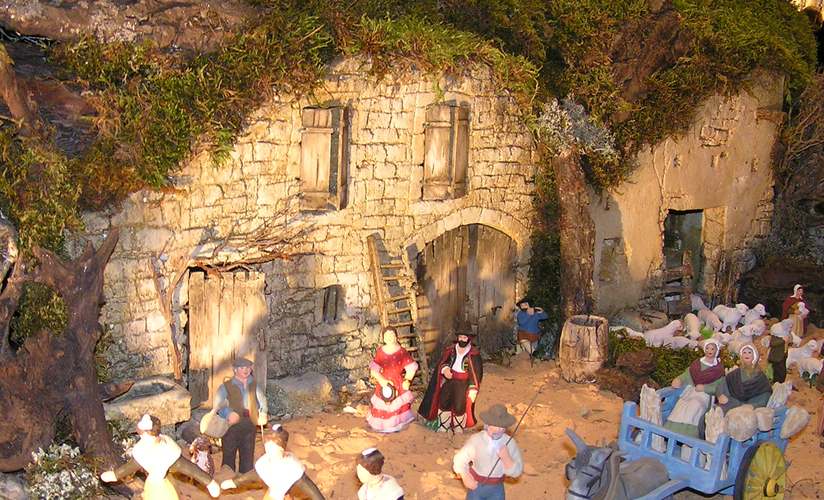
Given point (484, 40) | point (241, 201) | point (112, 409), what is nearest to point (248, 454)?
point (112, 409)

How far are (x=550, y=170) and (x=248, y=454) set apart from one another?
19.4 ft

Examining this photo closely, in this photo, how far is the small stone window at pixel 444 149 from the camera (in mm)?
12062

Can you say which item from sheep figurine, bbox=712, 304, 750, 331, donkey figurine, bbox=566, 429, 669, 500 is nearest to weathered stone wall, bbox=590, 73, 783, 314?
sheep figurine, bbox=712, 304, 750, 331

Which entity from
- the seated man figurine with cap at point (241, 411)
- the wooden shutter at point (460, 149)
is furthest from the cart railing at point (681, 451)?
the wooden shutter at point (460, 149)

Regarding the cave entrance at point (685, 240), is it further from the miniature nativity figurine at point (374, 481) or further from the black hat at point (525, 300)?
the miniature nativity figurine at point (374, 481)

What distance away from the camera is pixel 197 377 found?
10.6 meters

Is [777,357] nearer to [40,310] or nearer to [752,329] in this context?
[752,329]

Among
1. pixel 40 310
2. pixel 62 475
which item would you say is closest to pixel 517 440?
pixel 62 475

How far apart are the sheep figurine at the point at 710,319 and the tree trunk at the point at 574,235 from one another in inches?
96.1

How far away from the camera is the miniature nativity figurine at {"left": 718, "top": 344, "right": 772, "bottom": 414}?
8852 millimetres

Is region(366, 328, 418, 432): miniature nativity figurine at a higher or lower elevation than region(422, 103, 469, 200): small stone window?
lower

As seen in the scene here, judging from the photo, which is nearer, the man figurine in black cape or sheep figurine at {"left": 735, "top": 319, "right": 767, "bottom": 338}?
the man figurine in black cape

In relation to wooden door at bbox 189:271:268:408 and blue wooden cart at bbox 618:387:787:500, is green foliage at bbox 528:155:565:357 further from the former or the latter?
blue wooden cart at bbox 618:387:787:500

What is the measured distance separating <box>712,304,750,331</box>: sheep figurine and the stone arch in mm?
3255
